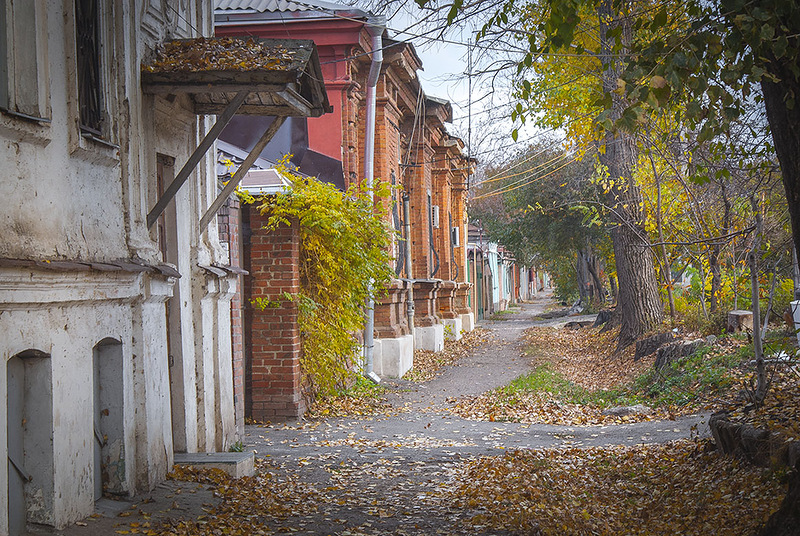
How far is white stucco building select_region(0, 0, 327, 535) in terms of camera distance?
4.35 metres

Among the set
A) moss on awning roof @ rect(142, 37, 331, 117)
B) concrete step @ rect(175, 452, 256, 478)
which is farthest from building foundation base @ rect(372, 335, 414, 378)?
moss on awning roof @ rect(142, 37, 331, 117)

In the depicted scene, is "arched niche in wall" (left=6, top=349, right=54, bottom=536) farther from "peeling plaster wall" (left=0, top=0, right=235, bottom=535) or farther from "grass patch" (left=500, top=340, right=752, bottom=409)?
"grass patch" (left=500, top=340, right=752, bottom=409)

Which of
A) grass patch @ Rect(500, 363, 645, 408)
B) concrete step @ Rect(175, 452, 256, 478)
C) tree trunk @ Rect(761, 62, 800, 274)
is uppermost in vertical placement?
tree trunk @ Rect(761, 62, 800, 274)

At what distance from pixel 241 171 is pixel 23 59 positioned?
2.75m

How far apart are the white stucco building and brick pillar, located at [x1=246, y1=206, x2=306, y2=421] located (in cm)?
250

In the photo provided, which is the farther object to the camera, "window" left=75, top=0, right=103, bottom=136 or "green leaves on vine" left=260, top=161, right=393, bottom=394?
"green leaves on vine" left=260, top=161, right=393, bottom=394

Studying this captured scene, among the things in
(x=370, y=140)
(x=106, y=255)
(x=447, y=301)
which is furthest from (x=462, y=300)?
(x=106, y=255)

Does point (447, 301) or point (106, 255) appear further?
point (447, 301)

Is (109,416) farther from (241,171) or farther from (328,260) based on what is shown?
(328,260)

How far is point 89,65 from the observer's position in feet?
17.4

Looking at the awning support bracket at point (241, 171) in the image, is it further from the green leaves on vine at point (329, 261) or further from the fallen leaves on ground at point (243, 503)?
the green leaves on vine at point (329, 261)

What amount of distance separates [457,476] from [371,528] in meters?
1.91

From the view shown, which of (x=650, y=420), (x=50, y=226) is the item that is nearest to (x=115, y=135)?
(x=50, y=226)

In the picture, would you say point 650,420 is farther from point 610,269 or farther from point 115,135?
point 610,269
